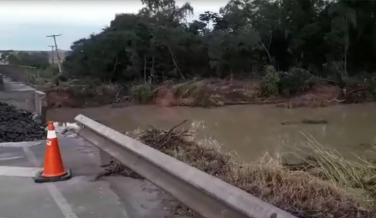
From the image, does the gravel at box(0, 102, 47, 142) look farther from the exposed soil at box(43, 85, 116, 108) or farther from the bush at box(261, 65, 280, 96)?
the bush at box(261, 65, 280, 96)

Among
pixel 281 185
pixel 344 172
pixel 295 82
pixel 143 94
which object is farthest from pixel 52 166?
pixel 295 82

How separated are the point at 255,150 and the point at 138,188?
9304 mm

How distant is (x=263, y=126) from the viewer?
22359 mm

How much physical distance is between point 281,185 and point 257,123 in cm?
1914

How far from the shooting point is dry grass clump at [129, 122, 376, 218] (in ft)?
13.0

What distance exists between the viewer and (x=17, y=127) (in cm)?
1294

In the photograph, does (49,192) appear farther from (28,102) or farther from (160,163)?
(28,102)

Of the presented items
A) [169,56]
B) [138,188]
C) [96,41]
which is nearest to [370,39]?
[169,56]

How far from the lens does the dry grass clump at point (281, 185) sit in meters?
3.96

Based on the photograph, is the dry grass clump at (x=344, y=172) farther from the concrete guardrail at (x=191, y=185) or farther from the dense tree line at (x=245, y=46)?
the dense tree line at (x=245, y=46)

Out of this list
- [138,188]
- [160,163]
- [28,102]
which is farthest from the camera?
[28,102]

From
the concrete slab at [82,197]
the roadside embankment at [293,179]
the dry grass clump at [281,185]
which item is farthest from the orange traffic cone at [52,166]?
the dry grass clump at [281,185]

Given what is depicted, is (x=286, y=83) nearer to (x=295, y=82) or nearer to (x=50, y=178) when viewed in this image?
(x=295, y=82)

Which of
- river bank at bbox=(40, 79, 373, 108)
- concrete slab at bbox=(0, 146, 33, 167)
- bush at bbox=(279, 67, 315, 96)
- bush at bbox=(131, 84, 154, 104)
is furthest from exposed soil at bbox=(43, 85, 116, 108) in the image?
concrete slab at bbox=(0, 146, 33, 167)
